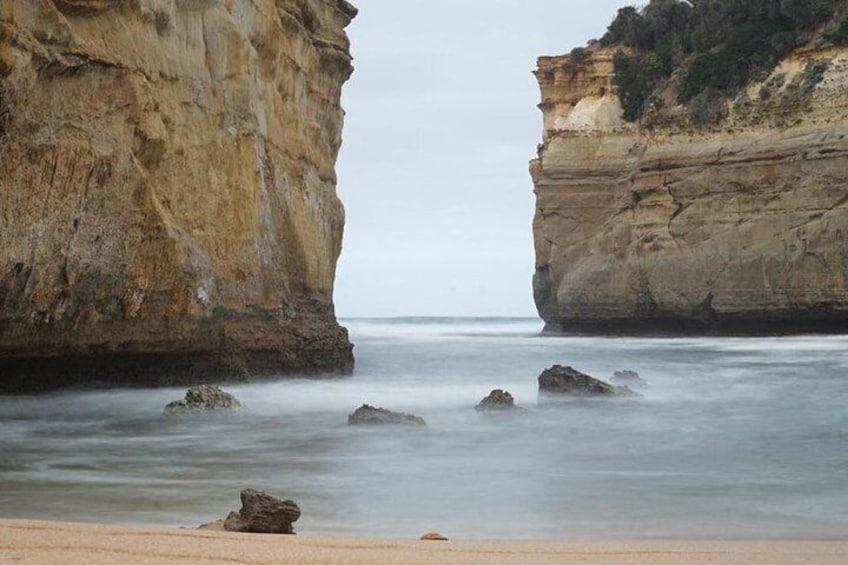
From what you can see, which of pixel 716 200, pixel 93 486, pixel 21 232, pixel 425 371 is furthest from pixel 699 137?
pixel 93 486

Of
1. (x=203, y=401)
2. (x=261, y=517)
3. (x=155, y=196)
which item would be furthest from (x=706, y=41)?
(x=261, y=517)

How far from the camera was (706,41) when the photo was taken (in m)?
38.3

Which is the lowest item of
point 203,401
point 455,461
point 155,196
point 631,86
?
point 455,461

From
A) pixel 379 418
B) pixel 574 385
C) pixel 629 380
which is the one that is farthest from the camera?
pixel 629 380

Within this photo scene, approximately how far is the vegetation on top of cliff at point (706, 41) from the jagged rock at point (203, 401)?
25.6 meters

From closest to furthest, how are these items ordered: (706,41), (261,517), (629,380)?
(261,517) → (629,380) → (706,41)

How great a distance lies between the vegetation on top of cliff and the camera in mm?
33688

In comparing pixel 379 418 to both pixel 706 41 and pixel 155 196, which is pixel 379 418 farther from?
pixel 706 41

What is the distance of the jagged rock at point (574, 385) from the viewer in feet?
49.0

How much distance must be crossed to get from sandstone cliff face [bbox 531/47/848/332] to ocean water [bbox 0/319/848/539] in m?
14.9

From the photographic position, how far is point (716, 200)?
1337 inches

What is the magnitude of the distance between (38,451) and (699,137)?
96.7 feet

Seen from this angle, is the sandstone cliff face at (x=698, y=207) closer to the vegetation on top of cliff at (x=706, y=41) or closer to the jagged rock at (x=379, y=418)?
the vegetation on top of cliff at (x=706, y=41)

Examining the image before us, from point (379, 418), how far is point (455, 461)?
2.67 meters
